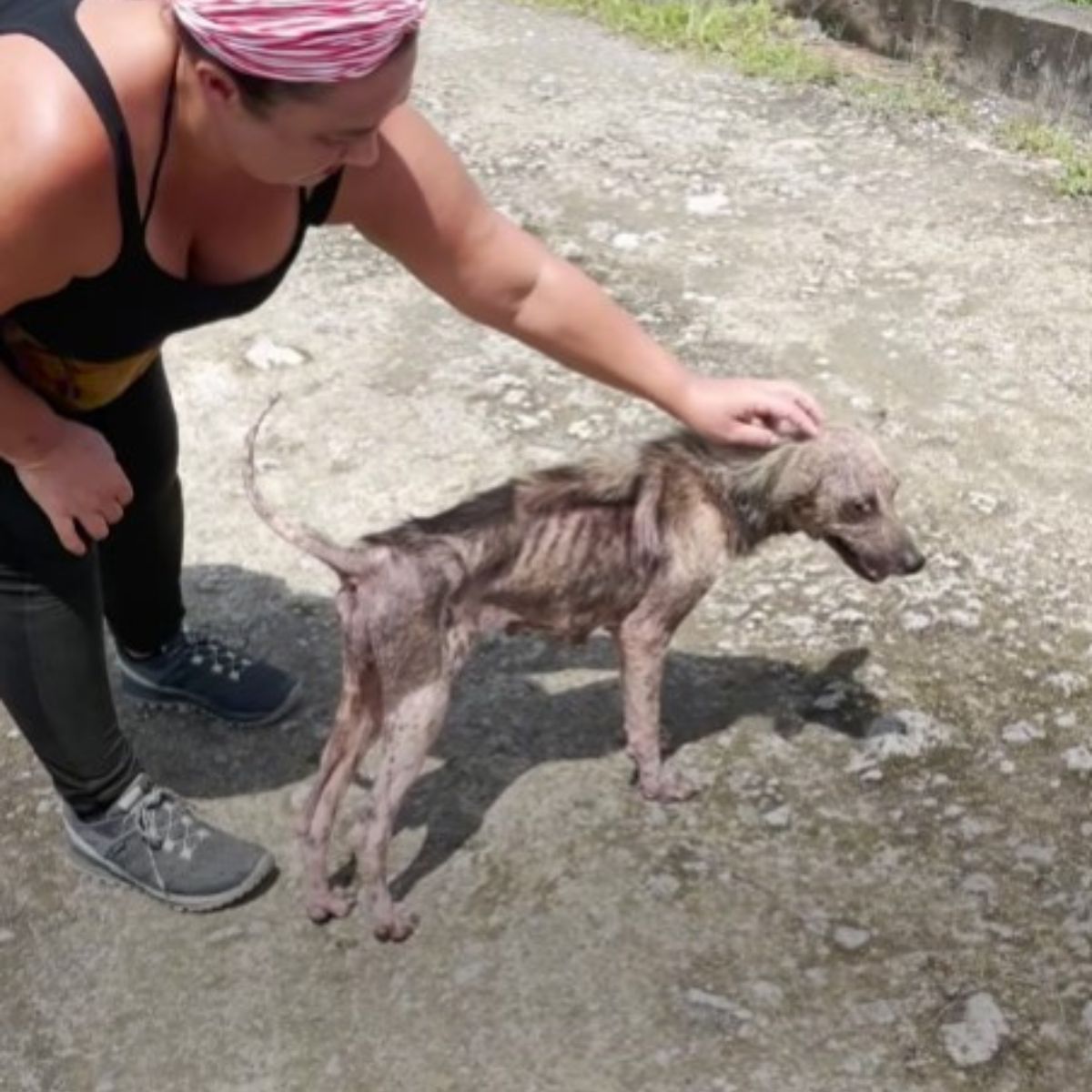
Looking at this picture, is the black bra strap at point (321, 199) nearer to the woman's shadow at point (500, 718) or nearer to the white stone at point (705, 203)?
the woman's shadow at point (500, 718)

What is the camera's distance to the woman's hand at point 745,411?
11.5 ft

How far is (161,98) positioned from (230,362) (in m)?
2.97

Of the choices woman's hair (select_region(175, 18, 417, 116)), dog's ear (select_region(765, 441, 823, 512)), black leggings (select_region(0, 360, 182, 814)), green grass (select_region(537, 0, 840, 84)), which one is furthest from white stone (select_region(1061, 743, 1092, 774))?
green grass (select_region(537, 0, 840, 84))

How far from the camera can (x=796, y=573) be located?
456 cm

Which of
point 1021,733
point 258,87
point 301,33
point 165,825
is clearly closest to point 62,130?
point 258,87

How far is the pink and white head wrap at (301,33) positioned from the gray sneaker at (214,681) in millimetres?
1913

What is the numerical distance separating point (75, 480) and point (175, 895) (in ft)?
3.30

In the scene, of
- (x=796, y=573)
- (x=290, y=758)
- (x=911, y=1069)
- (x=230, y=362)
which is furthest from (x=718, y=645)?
(x=230, y=362)

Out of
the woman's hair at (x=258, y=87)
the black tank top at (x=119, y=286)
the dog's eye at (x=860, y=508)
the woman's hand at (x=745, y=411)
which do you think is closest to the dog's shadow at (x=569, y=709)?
the dog's eye at (x=860, y=508)

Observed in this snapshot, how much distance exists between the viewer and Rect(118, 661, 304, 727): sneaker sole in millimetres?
4117

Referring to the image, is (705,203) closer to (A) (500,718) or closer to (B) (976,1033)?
(A) (500,718)

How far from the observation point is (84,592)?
3.30m

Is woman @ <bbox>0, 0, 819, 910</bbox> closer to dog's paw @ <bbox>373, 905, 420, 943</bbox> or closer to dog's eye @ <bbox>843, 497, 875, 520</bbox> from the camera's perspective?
dog's eye @ <bbox>843, 497, 875, 520</bbox>

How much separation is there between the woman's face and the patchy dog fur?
0.73 metres
